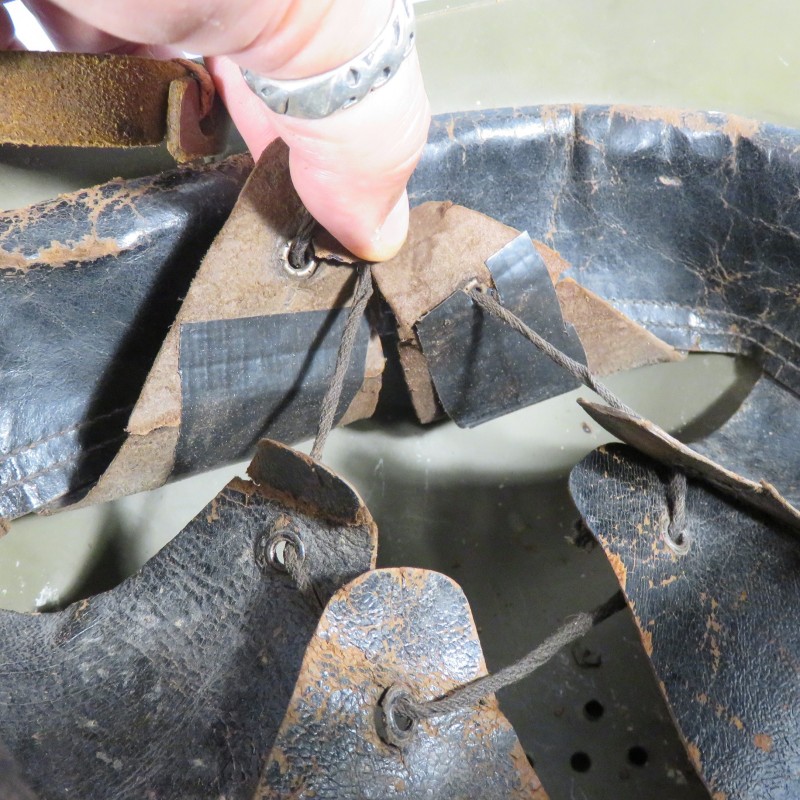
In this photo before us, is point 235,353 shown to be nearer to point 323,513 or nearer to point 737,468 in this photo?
point 323,513

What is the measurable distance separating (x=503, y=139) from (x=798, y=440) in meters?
0.35

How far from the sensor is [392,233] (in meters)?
0.63

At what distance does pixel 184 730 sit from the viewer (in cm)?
53

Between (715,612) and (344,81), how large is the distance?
378 mm

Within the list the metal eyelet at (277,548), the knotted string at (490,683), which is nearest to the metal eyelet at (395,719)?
the knotted string at (490,683)

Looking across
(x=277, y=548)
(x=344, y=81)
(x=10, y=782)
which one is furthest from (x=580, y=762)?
(x=344, y=81)

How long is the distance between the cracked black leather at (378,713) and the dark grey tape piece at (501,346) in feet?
0.71

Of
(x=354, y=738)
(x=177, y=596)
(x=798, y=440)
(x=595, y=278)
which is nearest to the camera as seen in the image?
(x=354, y=738)

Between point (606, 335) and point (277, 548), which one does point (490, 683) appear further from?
point (606, 335)

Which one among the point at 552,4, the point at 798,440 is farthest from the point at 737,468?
the point at 552,4

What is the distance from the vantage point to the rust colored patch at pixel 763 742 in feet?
1.62

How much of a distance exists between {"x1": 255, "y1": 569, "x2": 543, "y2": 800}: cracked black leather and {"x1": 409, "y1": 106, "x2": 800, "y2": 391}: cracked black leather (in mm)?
387

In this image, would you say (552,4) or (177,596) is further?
(552,4)

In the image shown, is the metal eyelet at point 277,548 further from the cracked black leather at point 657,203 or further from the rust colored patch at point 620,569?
the cracked black leather at point 657,203
